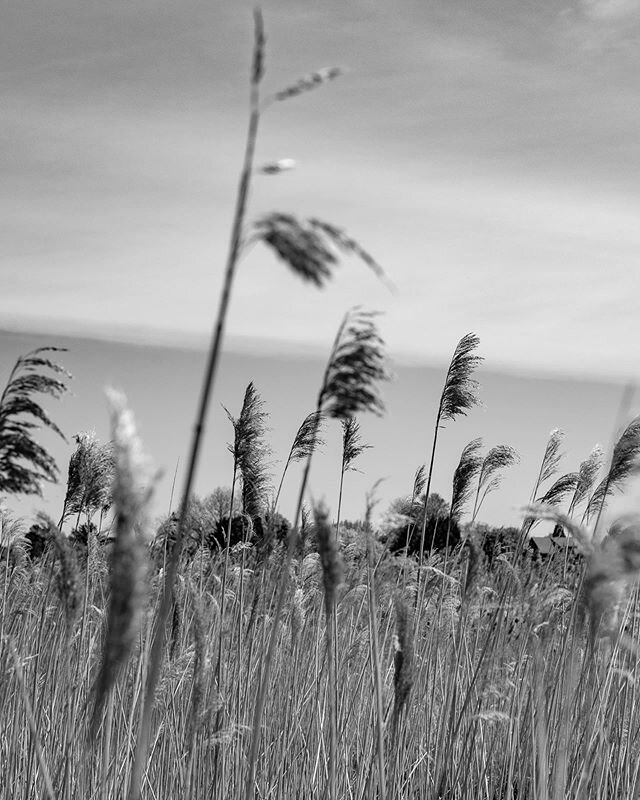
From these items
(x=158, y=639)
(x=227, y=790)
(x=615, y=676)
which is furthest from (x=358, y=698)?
(x=158, y=639)

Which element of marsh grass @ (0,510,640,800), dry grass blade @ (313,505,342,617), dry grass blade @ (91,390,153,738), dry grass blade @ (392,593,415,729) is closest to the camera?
dry grass blade @ (91,390,153,738)

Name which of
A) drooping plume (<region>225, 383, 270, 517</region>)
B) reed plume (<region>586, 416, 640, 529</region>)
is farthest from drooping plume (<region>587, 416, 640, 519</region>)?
drooping plume (<region>225, 383, 270, 517</region>)

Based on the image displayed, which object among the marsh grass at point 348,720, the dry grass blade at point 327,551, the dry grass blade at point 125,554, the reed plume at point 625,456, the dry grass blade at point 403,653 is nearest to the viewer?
the dry grass blade at point 125,554

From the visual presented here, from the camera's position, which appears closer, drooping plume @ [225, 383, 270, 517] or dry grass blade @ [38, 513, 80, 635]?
dry grass blade @ [38, 513, 80, 635]

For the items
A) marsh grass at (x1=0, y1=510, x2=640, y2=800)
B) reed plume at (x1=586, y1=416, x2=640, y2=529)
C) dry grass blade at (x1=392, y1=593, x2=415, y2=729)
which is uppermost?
reed plume at (x1=586, y1=416, x2=640, y2=529)

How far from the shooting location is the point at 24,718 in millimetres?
4074

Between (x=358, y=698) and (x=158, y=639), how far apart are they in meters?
3.47

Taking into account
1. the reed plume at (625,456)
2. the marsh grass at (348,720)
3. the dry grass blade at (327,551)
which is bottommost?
the marsh grass at (348,720)

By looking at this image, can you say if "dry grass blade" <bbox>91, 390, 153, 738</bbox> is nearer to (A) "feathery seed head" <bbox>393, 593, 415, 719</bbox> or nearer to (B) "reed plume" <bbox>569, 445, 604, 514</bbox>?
(A) "feathery seed head" <bbox>393, 593, 415, 719</bbox>

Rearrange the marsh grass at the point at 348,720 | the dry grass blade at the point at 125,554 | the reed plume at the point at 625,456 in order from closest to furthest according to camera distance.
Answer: the dry grass blade at the point at 125,554, the marsh grass at the point at 348,720, the reed plume at the point at 625,456

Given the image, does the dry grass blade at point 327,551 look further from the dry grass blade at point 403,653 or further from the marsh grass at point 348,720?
the marsh grass at point 348,720

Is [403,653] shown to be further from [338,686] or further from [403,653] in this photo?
[338,686]

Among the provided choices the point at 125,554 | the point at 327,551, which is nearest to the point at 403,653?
the point at 327,551

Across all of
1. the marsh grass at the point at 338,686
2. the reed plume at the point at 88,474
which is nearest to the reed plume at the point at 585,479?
the marsh grass at the point at 338,686
